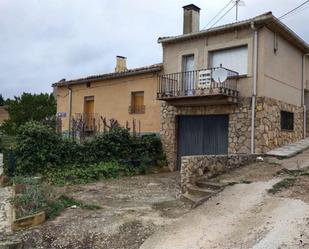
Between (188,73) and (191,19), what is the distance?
2.79 meters

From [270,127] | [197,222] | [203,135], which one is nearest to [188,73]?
[203,135]

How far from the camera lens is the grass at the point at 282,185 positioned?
8477mm

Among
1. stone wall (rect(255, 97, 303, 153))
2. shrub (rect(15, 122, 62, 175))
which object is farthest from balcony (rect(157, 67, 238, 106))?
shrub (rect(15, 122, 62, 175))

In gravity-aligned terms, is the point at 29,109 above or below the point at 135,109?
above

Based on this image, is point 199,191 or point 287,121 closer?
point 199,191

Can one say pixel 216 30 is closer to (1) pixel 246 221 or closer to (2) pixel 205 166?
(2) pixel 205 166

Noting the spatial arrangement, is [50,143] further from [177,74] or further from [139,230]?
[139,230]

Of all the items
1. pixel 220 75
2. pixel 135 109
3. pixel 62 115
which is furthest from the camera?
pixel 62 115

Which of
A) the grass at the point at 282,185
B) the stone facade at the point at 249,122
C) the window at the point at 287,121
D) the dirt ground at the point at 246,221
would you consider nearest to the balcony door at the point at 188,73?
the stone facade at the point at 249,122

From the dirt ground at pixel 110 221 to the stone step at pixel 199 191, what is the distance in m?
0.44

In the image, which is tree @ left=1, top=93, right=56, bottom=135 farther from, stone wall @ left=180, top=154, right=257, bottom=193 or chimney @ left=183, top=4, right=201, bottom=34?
stone wall @ left=180, top=154, right=257, bottom=193

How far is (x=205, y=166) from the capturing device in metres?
10.1

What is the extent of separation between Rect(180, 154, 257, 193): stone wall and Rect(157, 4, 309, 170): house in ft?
10.00

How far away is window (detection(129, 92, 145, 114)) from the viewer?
18.1m
